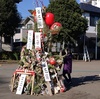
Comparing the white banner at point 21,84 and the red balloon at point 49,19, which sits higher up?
the red balloon at point 49,19

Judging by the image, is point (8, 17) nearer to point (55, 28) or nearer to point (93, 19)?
point (93, 19)

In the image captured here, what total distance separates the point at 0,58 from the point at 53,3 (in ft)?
30.8

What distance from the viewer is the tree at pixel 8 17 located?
3178 centimetres

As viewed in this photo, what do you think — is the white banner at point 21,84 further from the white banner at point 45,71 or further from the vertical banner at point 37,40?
the vertical banner at point 37,40

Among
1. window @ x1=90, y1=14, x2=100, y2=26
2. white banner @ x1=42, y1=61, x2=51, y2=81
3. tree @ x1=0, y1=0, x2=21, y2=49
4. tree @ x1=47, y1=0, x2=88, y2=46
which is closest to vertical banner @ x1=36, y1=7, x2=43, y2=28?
white banner @ x1=42, y1=61, x2=51, y2=81

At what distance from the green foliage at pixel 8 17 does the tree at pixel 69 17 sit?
4753 mm

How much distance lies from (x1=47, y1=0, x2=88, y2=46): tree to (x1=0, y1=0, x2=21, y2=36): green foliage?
187 inches

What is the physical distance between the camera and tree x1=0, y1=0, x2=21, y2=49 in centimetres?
3178

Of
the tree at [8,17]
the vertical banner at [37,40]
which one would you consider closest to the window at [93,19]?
the tree at [8,17]

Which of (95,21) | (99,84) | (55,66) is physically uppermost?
(95,21)

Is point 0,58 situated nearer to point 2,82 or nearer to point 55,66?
point 2,82

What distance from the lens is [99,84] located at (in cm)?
1423

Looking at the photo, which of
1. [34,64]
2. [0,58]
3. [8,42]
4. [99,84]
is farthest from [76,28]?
[34,64]

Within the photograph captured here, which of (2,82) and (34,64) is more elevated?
(34,64)
